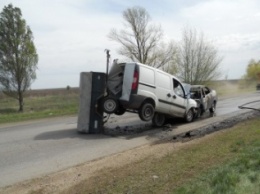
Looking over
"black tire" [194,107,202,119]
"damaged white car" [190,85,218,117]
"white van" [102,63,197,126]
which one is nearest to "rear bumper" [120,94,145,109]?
"white van" [102,63,197,126]

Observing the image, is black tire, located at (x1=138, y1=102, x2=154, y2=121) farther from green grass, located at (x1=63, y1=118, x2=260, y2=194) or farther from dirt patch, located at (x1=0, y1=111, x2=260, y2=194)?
green grass, located at (x1=63, y1=118, x2=260, y2=194)

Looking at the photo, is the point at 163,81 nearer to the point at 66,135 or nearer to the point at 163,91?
the point at 163,91

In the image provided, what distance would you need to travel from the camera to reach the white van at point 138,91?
11.0m

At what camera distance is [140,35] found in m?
37.1

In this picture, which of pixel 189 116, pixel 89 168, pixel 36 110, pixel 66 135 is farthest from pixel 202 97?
pixel 36 110

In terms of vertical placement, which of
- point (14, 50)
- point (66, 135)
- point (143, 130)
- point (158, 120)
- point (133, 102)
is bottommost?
point (66, 135)

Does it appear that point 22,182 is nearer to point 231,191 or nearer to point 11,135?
point 231,191

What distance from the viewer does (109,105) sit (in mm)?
11117

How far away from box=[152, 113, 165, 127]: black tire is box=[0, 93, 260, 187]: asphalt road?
52cm

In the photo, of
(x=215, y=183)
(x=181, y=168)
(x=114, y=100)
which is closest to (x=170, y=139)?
(x=114, y=100)

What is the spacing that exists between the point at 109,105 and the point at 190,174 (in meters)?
5.50

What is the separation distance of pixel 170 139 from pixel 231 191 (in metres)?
5.27

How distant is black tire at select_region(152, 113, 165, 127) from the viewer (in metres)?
12.6

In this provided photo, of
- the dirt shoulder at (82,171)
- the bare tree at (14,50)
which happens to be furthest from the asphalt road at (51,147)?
the bare tree at (14,50)
